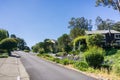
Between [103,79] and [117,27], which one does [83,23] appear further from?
[103,79]

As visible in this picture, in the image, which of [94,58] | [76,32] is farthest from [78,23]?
[94,58]

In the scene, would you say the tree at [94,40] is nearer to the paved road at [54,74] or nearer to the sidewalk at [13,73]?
the sidewalk at [13,73]

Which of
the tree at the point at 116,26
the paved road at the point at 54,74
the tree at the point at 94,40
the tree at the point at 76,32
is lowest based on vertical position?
the paved road at the point at 54,74

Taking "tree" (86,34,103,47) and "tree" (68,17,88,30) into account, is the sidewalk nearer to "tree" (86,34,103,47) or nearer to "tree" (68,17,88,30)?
"tree" (86,34,103,47)

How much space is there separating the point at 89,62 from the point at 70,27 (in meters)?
89.1

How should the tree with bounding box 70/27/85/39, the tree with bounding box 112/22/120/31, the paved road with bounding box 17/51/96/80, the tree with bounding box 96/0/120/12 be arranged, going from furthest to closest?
the tree with bounding box 112/22/120/31 < the tree with bounding box 70/27/85/39 < the tree with bounding box 96/0/120/12 < the paved road with bounding box 17/51/96/80

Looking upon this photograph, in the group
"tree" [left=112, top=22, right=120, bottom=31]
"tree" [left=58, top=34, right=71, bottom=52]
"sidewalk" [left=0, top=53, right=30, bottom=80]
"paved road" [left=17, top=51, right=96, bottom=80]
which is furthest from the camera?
"tree" [left=112, top=22, right=120, bottom=31]

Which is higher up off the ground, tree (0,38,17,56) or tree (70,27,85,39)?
tree (70,27,85,39)

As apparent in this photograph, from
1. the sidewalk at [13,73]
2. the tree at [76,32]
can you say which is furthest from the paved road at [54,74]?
the tree at [76,32]

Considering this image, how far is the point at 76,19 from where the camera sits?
393ft

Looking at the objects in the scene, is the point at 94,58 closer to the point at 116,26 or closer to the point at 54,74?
the point at 54,74

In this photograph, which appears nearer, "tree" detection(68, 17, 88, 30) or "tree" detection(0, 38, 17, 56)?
"tree" detection(0, 38, 17, 56)

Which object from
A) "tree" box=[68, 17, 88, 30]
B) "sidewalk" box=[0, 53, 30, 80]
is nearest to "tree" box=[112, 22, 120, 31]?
"tree" box=[68, 17, 88, 30]

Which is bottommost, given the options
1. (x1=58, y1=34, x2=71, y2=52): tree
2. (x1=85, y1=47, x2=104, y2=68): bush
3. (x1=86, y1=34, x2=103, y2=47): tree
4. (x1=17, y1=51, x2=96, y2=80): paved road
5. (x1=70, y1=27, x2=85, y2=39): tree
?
(x1=17, y1=51, x2=96, y2=80): paved road
